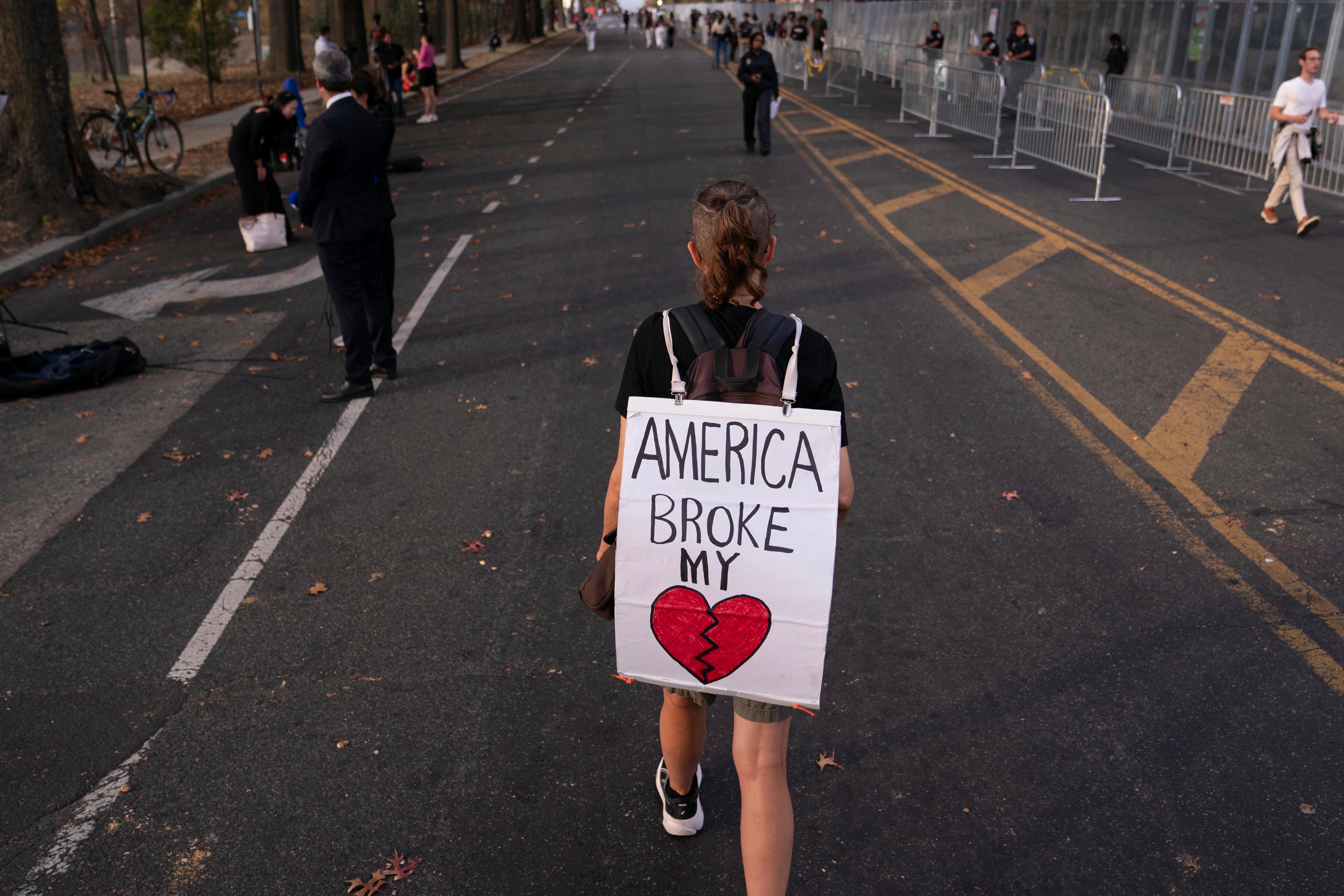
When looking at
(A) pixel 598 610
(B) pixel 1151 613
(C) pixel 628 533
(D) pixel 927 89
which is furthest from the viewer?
(D) pixel 927 89

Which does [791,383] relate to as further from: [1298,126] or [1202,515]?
[1298,126]

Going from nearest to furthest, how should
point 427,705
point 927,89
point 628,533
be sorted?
point 628,533 → point 427,705 → point 927,89

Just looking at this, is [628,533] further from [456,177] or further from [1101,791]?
[456,177]

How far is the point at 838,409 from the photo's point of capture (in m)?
2.63

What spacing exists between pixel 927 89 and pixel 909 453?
19440 mm

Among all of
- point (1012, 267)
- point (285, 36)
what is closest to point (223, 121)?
point (285, 36)

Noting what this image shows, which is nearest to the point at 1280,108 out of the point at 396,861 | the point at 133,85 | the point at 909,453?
the point at 909,453

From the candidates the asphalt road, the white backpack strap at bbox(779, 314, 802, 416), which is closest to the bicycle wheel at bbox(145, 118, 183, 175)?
the asphalt road

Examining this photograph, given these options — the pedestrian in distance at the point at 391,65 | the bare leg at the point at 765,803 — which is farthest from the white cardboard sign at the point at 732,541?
the pedestrian in distance at the point at 391,65

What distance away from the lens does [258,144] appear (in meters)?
11.9

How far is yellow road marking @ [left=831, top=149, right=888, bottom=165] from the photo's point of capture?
1814 cm

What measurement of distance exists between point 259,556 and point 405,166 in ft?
46.6

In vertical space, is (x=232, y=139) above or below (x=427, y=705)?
above

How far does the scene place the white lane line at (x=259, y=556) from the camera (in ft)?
14.8
